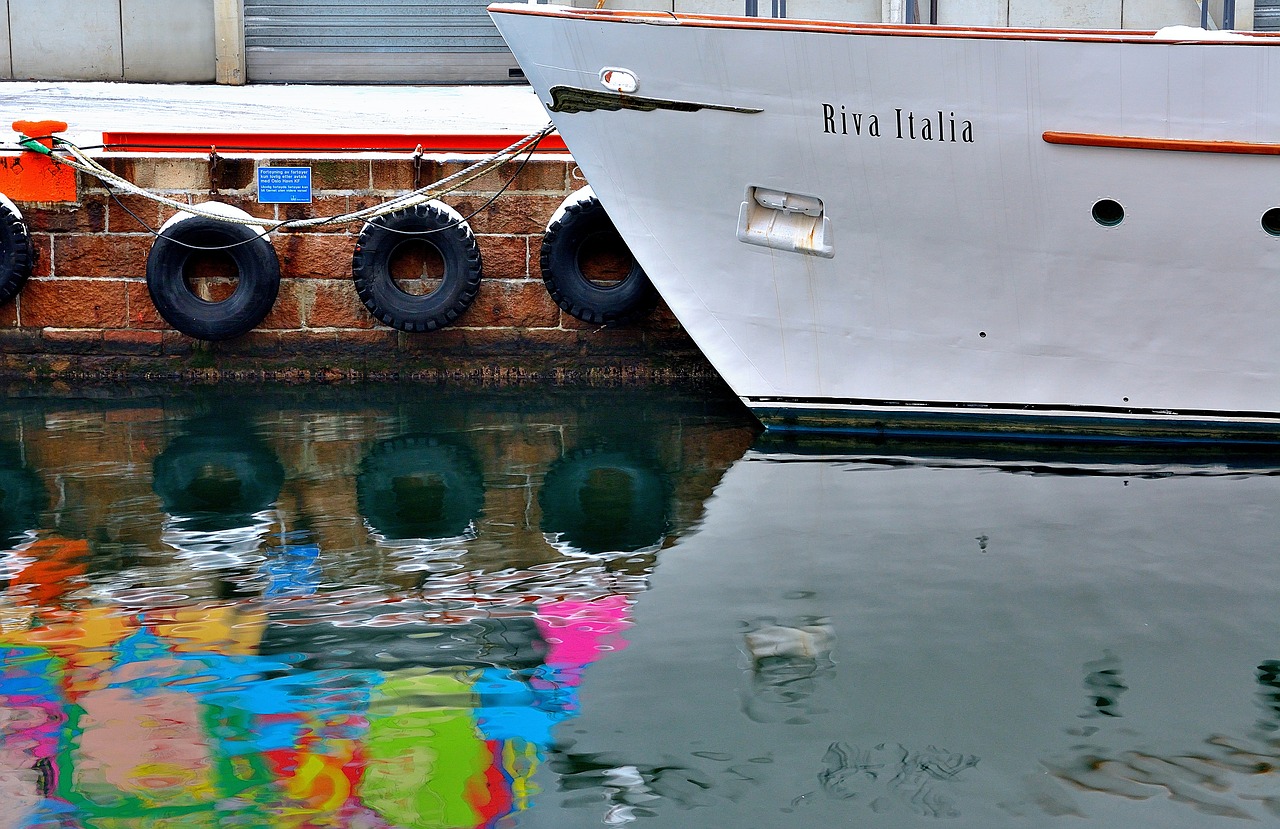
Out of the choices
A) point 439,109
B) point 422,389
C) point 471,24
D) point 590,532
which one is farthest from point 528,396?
point 471,24

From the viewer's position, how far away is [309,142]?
7836 millimetres

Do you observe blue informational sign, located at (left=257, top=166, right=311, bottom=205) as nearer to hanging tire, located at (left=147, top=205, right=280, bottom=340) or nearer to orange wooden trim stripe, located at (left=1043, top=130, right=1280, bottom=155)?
hanging tire, located at (left=147, top=205, right=280, bottom=340)

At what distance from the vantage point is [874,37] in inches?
226

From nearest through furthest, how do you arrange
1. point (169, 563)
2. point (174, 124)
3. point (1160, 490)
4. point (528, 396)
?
1. point (169, 563)
2. point (1160, 490)
3. point (528, 396)
4. point (174, 124)

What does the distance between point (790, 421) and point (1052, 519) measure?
1.86m

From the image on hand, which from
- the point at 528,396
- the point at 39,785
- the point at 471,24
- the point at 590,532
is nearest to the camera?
the point at 39,785

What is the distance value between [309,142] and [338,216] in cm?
46

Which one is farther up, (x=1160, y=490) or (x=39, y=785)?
(x=1160, y=490)

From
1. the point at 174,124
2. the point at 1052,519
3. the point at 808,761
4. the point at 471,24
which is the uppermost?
the point at 471,24

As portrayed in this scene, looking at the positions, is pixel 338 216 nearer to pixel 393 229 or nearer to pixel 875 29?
pixel 393 229

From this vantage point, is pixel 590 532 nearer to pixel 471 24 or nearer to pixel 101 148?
pixel 101 148

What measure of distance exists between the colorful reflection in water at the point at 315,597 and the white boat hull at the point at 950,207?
2.94 feet

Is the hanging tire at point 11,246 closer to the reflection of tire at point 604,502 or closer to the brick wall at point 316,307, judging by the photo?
the brick wall at point 316,307

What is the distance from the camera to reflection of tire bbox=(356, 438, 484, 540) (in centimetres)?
506
